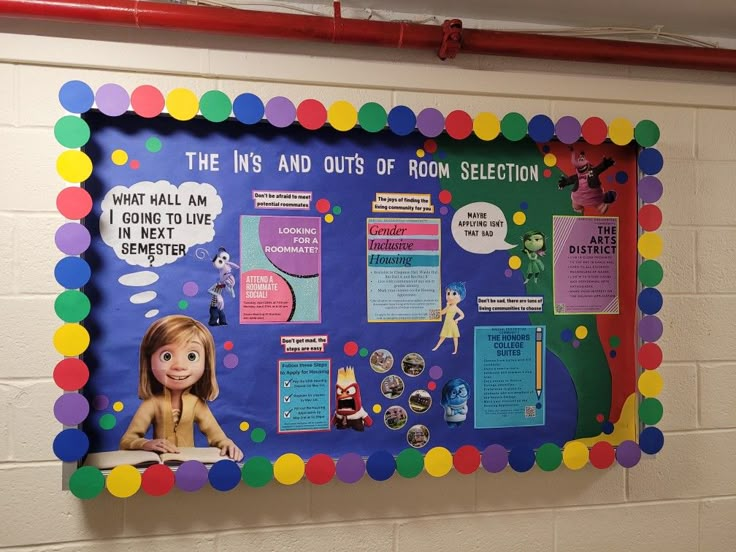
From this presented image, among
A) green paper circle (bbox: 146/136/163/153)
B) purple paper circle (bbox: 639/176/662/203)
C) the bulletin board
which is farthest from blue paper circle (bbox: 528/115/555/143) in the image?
green paper circle (bbox: 146/136/163/153)

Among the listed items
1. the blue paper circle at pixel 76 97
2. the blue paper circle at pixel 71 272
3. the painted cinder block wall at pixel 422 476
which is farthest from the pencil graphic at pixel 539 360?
the blue paper circle at pixel 76 97

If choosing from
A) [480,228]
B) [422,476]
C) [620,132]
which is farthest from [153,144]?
[620,132]

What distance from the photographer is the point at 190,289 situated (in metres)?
1.49

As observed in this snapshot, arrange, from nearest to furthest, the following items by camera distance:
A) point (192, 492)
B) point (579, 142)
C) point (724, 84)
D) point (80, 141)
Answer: point (80, 141) < point (192, 492) < point (579, 142) < point (724, 84)

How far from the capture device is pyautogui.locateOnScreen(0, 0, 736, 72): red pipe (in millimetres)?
1413

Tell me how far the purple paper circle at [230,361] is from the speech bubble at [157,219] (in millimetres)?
264

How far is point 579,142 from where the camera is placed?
5.45 ft

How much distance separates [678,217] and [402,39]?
35.8 inches

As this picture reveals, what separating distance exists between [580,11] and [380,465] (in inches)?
50.6

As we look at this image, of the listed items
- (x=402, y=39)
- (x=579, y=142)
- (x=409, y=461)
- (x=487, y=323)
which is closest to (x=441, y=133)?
(x=402, y=39)

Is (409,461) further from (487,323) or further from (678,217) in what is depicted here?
(678,217)

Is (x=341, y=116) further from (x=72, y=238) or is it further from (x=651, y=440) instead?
(x=651, y=440)

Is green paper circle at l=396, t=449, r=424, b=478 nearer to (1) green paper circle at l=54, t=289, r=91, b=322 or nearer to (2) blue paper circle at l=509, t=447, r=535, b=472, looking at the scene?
(2) blue paper circle at l=509, t=447, r=535, b=472

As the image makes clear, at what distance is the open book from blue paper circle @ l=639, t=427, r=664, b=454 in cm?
107
